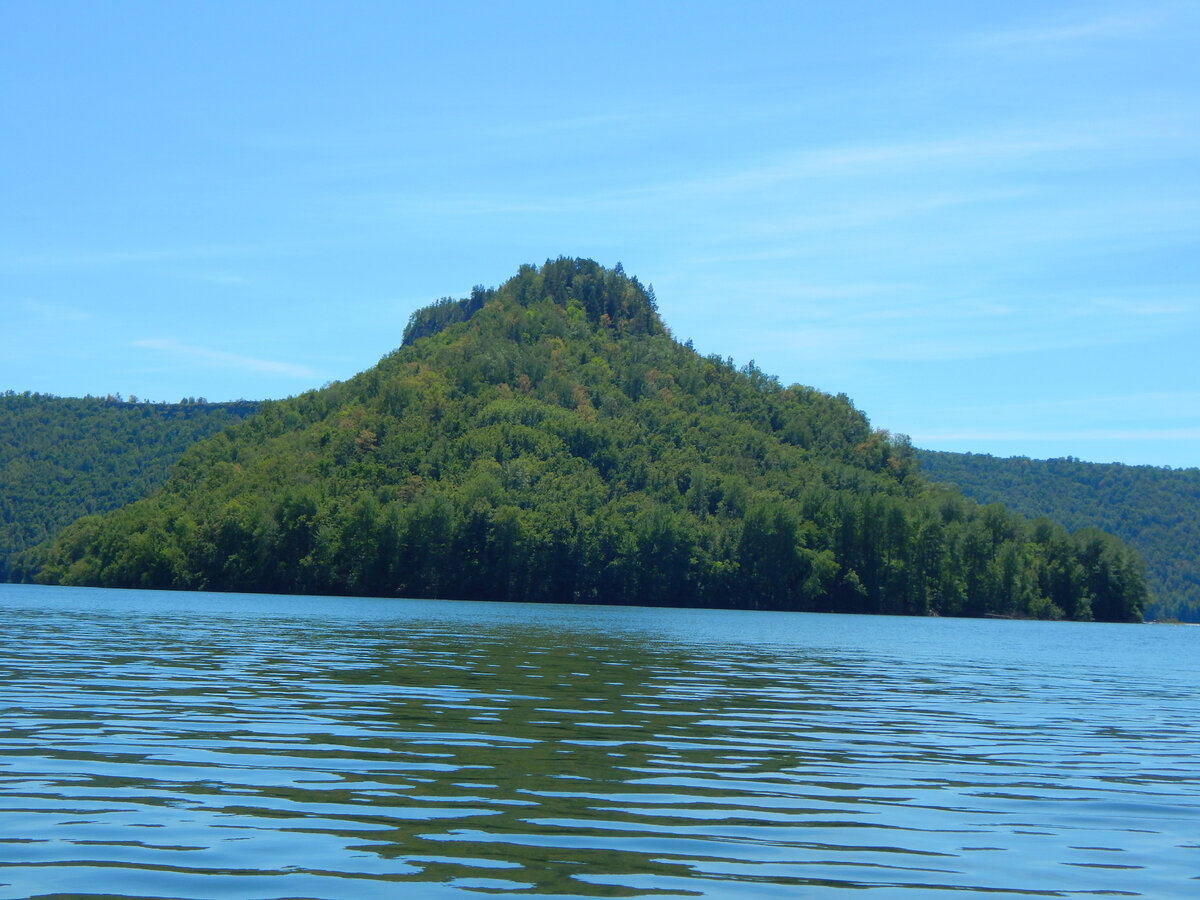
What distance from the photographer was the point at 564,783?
Result: 15.1 m

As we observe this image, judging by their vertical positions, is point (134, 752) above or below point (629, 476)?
below

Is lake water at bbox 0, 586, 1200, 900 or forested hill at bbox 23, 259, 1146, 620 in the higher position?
forested hill at bbox 23, 259, 1146, 620

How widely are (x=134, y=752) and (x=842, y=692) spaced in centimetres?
1976

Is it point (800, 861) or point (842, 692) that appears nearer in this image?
point (800, 861)

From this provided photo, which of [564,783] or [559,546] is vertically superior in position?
[559,546]

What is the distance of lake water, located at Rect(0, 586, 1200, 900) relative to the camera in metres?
10.9

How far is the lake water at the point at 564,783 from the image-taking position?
1092 centimetres

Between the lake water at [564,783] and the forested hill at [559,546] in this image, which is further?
the forested hill at [559,546]

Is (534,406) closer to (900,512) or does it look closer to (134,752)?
(900,512)

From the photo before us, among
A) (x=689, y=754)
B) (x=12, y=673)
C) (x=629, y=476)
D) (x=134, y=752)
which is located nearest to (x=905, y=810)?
(x=689, y=754)

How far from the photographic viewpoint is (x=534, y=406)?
190 m

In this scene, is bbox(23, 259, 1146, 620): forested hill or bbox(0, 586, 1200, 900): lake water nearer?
bbox(0, 586, 1200, 900): lake water

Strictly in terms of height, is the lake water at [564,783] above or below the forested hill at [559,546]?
below

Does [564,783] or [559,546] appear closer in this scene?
[564,783]
